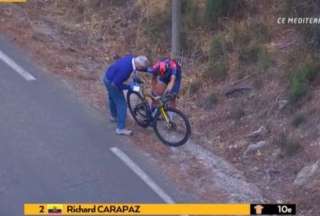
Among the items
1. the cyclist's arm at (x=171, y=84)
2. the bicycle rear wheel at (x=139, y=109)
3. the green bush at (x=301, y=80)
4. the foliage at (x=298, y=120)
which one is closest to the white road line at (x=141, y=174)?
the bicycle rear wheel at (x=139, y=109)

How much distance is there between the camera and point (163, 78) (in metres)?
15.2

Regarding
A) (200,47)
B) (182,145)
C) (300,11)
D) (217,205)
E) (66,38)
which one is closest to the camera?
(217,205)

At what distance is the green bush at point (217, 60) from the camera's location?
1798 cm

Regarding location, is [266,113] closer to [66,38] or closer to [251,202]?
[251,202]

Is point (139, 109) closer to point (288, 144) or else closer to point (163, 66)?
point (163, 66)

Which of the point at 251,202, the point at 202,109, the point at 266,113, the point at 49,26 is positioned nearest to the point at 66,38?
the point at 49,26

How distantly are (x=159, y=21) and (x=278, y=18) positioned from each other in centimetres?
310

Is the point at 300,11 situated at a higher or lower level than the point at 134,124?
higher

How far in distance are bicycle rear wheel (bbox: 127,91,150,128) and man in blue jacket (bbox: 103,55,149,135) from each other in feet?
1.17

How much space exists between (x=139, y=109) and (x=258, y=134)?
2.17 m

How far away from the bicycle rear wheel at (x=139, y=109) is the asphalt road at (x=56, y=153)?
→ 52cm

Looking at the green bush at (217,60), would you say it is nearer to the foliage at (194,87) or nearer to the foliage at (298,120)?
the foliage at (194,87)

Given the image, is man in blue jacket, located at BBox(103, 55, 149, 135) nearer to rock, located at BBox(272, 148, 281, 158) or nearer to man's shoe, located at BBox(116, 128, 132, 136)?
man's shoe, located at BBox(116, 128, 132, 136)

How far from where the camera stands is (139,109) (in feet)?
50.7
